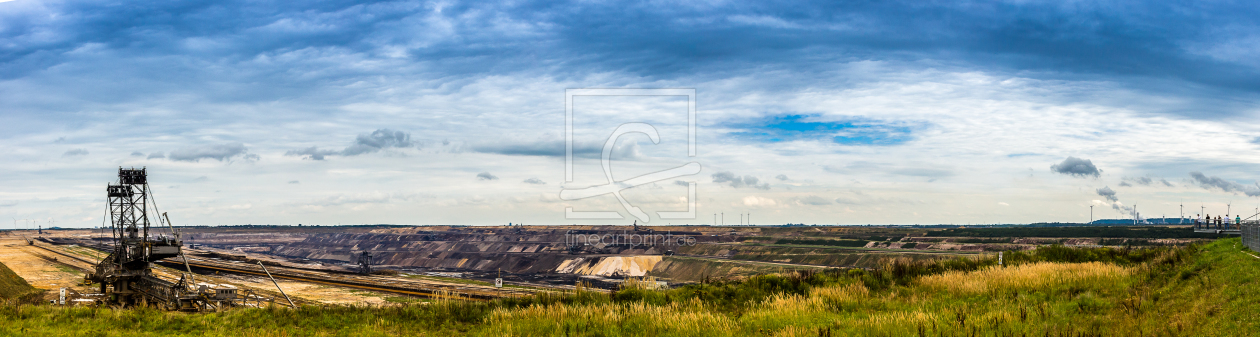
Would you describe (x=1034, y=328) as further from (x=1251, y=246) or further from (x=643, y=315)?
(x=1251, y=246)

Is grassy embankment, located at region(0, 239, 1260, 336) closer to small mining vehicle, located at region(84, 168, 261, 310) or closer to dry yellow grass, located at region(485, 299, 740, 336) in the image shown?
dry yellow grass, located at region(485, 299, 740, 336)

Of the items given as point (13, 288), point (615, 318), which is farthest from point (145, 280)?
point (615, 318)

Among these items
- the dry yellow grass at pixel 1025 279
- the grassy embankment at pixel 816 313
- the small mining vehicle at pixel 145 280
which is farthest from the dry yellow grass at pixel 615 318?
the small mining vehicle at pixel 145 280

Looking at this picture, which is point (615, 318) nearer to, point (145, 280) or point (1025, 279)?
point (1025, 279)

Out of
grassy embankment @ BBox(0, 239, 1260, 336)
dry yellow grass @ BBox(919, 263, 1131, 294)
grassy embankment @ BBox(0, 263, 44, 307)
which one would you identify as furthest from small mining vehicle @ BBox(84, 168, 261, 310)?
dry yellow grass @ BBox(919, 263, 1131, 294)

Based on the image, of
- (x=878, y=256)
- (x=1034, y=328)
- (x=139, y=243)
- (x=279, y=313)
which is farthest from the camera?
(x=878, y=256)

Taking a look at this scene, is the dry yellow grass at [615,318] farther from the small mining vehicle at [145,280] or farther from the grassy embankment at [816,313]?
the small mining vehicle at [145,280]

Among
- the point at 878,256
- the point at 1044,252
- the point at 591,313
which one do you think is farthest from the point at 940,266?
the point at 878,256
